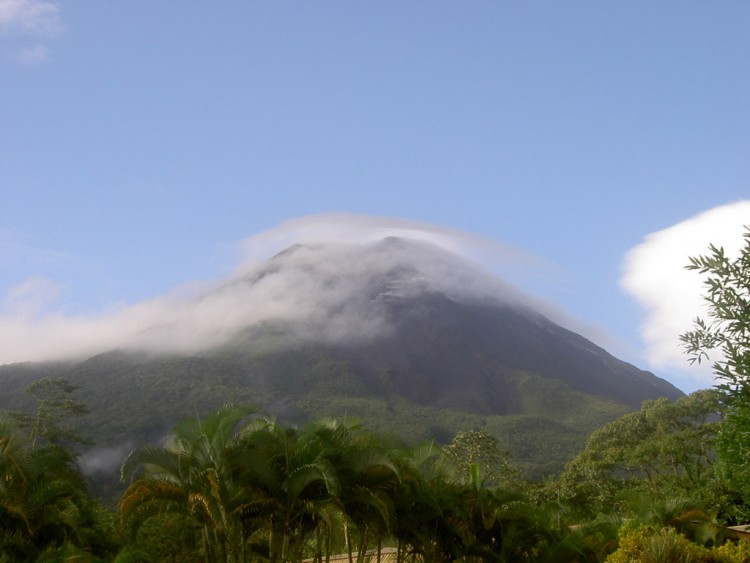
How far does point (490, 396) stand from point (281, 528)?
143 m

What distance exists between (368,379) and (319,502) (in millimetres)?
136306

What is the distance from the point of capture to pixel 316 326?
171m

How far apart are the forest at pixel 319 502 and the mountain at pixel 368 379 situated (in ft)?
136

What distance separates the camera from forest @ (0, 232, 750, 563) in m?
11.1

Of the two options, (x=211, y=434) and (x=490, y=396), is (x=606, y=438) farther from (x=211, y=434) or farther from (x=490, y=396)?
(x=490, y=396)

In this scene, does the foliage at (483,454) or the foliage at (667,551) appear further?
the foliage at (483,454)

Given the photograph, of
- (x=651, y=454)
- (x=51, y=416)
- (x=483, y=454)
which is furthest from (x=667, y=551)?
(x=51, y=416)

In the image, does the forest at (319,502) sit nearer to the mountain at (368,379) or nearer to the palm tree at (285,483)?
the palm tree at (285,483)

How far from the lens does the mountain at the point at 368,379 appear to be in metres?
92.6

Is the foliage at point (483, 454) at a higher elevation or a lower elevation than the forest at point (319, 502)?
lower

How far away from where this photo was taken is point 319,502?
45.5 feet

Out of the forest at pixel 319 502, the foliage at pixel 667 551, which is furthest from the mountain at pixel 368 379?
the foliage at pixel 667 551

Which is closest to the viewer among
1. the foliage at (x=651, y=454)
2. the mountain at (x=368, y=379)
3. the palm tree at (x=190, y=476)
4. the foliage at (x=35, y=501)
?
the foliage at (x=35, y=501)

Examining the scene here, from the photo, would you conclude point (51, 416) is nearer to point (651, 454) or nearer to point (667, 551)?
point (651, 454)
